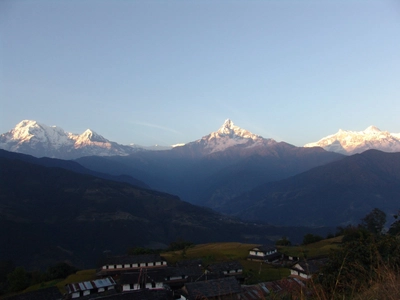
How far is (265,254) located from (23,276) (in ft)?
116

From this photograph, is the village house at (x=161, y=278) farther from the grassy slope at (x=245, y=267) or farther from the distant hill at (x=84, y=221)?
the distant hill at (x=84, y=221)

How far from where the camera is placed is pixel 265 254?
173 feet

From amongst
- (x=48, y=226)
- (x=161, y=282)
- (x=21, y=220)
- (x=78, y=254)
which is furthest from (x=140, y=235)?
(x=161, y=282)

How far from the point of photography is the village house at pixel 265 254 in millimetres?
51531

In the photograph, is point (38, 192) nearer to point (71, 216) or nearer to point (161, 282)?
point (71, 216)

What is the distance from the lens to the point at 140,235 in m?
122

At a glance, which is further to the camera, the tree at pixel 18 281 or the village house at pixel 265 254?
the village house at pixel 265 254

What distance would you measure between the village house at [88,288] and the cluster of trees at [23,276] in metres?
14.0

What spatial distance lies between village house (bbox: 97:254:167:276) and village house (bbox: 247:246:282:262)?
1525 cm

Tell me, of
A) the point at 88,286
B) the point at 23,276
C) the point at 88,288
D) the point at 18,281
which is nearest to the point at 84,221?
the point at 23,276

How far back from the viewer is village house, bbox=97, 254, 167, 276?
149 feet

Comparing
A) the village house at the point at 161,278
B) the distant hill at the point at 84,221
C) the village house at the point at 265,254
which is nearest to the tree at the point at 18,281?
the village house at the point at 161,278

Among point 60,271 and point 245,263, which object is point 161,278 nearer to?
point 245,263

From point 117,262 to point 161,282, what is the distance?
13.8 meters
